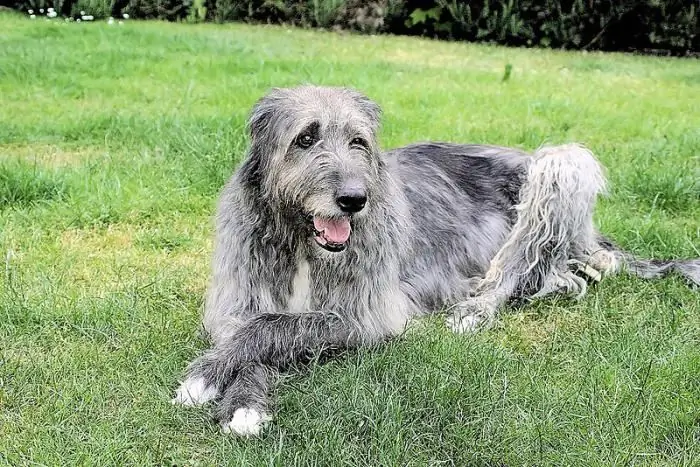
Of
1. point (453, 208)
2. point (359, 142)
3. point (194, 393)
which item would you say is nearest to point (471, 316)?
point (453, 208)

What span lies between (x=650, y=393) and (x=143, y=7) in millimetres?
14480

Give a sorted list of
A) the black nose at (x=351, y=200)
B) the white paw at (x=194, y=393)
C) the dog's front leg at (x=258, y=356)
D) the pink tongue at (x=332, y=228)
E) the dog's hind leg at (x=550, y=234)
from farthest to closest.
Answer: the dog's hind leg at (x=550, y=234) < the pink tongue at (x=332, y=228) < the black nose at (x=351, y=200) < the white paw at (x=194, y=393) < the dog's front leg at (x=258, y=356)

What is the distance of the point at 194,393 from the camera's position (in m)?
3.84

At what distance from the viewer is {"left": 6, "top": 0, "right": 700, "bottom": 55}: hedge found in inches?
618

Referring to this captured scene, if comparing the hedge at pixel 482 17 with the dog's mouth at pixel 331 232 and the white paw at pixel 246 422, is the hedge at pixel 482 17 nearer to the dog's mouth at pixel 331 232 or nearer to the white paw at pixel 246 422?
the dog's mouth at pixel 331 232

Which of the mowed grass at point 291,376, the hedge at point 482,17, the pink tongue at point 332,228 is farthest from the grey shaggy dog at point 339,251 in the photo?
the hedge at point 482,17

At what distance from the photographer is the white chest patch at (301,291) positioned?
4.37m

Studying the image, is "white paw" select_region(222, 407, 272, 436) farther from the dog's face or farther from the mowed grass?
the dog's face

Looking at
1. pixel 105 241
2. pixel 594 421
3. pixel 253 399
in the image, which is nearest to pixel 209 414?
pixel 253 399

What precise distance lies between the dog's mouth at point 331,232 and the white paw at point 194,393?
85cm

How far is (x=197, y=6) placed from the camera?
16.4 metres

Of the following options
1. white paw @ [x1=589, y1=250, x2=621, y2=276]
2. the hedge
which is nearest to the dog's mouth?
white paw @ [x1=589, y1=250, x2=621, y2=276]

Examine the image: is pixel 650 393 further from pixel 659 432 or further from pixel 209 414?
pixel 209 414

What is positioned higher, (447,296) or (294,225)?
(294,225)
